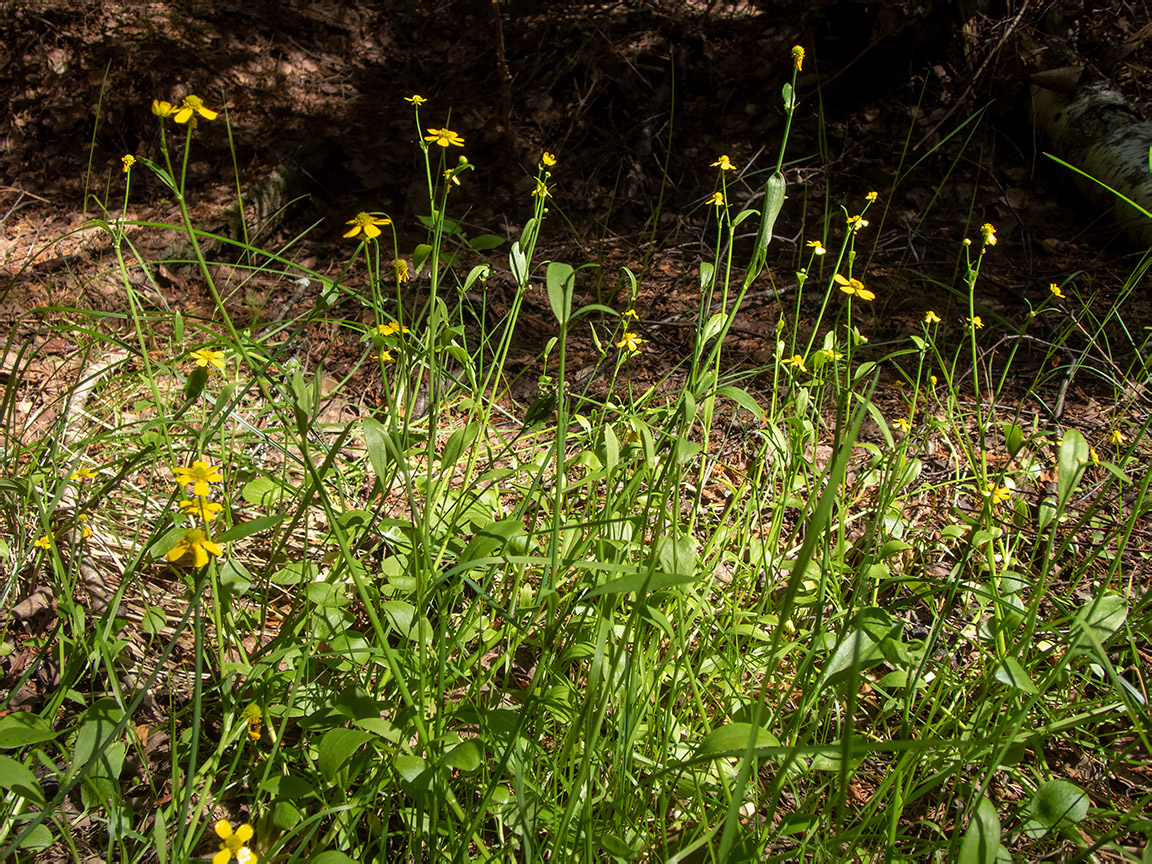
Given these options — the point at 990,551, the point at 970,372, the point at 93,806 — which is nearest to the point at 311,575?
the point at 93,806

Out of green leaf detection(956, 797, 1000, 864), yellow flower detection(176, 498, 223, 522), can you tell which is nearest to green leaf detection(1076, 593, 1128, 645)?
green leaf detection(956, 797, 1000, 864)

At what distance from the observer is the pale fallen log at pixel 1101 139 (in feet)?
8.14

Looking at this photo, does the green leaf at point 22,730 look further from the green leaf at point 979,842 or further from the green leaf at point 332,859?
the green leaf at point 979,842

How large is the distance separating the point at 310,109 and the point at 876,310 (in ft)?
9.38

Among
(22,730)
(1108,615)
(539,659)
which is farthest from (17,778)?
(1108,615)

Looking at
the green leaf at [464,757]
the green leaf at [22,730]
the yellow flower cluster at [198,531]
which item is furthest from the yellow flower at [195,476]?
the green leaf at [464,757]

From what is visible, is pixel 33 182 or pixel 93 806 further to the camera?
pixel 33 182

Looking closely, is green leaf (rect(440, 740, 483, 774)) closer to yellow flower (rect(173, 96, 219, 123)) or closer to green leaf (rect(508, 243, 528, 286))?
green leaf (rect(508, 243, 528, 286))

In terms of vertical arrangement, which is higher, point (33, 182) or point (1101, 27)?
point (1101, 27)

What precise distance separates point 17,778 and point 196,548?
0.31 meters

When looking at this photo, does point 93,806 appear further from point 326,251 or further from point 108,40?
point 108,40

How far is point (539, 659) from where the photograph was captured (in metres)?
1.22

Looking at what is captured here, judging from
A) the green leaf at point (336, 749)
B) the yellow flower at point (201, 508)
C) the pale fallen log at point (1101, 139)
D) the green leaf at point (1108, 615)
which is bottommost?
the green leaf at point (336, 749)

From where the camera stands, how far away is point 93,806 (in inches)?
36.8
